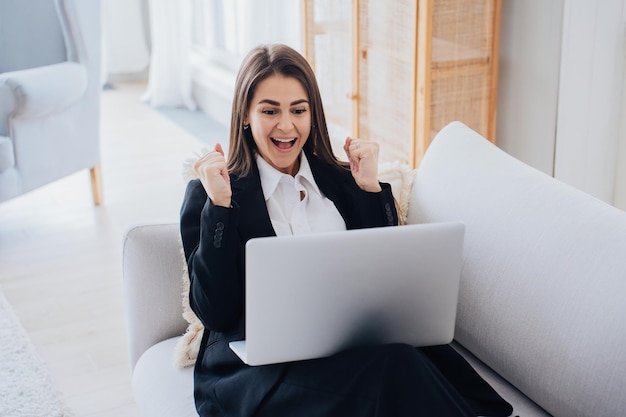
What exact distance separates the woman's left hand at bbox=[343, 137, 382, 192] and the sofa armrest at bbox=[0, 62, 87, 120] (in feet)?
5.95

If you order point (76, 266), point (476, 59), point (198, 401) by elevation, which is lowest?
point (76, 266)

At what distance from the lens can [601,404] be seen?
1392 millimetres

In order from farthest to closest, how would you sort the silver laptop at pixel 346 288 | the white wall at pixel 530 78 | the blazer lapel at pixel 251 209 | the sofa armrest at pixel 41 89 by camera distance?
the sofa armrest at pixel 41 89 < the white wall at pixel 530 78 < the blazer lapel at pixel 251 209 < the silver laptop at pixel 346 288

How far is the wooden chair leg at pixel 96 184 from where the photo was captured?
371 cm

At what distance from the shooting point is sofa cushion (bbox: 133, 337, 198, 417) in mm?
1612

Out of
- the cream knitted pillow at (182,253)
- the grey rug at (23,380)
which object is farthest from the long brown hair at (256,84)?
the grey rug at (23,380)

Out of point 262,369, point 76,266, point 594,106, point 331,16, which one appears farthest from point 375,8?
point 262,369

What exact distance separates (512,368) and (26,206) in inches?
106

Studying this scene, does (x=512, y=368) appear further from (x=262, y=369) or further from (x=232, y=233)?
(x=232, y=233)

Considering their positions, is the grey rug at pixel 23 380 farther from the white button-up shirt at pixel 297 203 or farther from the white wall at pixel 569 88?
the white wall at pixel 569 88

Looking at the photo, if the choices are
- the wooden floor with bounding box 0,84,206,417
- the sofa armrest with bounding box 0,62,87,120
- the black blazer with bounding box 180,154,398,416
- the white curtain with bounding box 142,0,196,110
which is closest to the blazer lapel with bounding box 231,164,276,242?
the black blazer with bounding box 180,154,398,416

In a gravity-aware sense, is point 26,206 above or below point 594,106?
below

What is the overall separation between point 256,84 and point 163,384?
62cm

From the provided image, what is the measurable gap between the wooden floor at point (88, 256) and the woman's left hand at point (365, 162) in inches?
27.5
